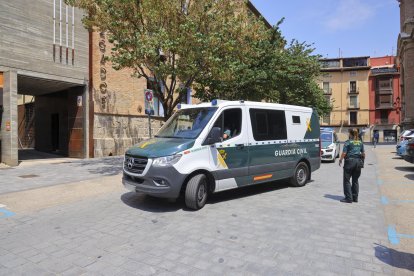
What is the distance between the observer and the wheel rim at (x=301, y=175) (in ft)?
29.8

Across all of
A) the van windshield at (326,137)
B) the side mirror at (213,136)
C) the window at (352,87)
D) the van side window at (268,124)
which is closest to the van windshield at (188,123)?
the side mirror at (213,136)

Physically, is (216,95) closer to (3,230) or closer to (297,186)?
(297,186)

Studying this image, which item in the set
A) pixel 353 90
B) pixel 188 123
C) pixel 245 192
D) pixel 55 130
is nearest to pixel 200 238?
pixel 188 123

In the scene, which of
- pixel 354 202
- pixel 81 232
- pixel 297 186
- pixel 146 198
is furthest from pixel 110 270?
pixel 297 186

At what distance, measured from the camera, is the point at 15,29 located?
503 inches

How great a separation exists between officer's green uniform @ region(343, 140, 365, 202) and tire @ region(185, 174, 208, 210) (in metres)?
3.20

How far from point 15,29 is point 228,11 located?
8494mm

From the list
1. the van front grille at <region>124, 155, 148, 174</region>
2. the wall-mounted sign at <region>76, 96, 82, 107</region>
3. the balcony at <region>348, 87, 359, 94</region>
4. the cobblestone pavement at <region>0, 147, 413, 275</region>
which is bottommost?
the cobblestone pavement at <region>0, 147, 413, 275</region>

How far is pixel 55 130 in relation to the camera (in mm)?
19188

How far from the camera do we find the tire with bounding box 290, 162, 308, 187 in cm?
900

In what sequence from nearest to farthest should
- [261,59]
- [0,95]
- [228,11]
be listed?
[228,11] < [0,95] < [261,59]

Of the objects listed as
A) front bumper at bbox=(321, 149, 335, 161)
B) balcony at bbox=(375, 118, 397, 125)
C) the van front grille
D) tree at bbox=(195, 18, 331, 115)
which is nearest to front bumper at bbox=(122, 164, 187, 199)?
the van front grille

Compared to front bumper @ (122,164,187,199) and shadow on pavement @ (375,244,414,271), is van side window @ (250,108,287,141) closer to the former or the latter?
front bumper @ (122,164,187,199)

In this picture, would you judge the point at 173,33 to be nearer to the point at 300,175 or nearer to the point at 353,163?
the point at 300,175
